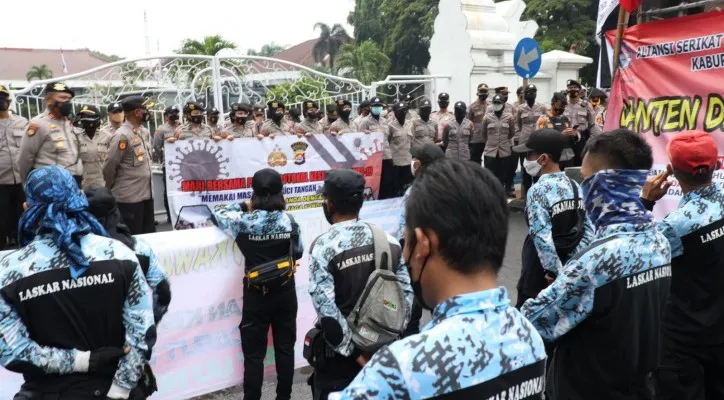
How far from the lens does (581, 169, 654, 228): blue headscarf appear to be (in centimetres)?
258

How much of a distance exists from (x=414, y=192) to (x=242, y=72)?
1026 centimetres

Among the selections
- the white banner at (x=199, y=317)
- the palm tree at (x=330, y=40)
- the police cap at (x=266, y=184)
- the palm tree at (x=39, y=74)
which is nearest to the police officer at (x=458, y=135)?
the white banner at (x=199, y=317)

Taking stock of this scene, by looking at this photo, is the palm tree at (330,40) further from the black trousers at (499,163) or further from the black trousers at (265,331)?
the black trousers at (265,331)

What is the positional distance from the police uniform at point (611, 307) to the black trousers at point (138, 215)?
5.16 m

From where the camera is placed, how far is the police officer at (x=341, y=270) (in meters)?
3.14

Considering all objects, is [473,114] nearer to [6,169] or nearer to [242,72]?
[242,72]

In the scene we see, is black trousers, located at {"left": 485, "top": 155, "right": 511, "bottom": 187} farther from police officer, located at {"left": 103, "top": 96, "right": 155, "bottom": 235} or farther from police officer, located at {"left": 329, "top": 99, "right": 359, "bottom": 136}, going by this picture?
police officer, located at {"left": 103, "top": 96, "right": 155, "bottom": 235}

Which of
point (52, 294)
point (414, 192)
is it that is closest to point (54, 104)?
point (52, 294)

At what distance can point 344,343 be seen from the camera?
3.09m

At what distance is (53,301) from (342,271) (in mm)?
1275

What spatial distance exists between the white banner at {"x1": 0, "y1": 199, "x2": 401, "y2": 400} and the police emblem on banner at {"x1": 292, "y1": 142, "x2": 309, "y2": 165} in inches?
88.4

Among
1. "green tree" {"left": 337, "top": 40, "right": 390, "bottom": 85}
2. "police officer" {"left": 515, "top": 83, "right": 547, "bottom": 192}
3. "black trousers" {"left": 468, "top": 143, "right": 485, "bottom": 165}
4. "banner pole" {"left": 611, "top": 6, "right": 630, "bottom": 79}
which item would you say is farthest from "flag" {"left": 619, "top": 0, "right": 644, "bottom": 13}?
"green tree" {"left": 337, "top": 40, "right": 390, "bottom": 85}

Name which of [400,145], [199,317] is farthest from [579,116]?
[199,317]

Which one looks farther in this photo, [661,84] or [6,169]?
[6,169]
